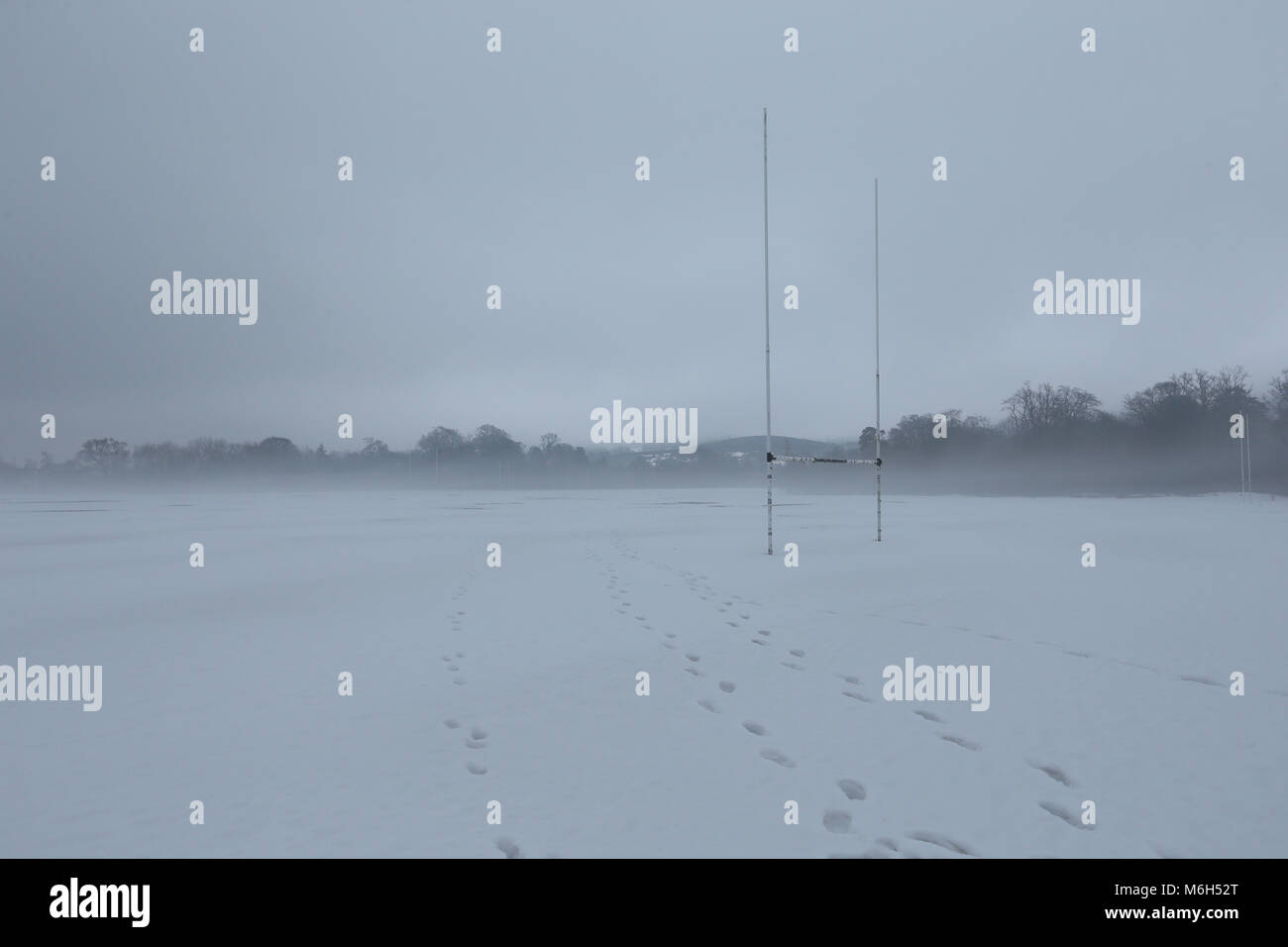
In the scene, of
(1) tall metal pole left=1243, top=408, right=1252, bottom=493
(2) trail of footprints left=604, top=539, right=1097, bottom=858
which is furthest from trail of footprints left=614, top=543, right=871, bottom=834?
(1) tall metal pole left=1243, top=408, right=1252, bottom=493

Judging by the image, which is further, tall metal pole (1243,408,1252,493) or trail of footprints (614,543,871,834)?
tall metal pole (1243,408,1252,493)

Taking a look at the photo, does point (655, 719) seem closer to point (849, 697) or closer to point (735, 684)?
point (735, 684)

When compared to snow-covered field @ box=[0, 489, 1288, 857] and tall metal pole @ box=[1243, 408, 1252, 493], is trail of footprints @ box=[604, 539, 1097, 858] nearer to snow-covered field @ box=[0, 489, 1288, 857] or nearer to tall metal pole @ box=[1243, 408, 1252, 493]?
snow-covered field @ box=[0, 489, 1288, 857]

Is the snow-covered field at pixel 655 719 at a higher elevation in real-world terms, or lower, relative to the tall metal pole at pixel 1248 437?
lower

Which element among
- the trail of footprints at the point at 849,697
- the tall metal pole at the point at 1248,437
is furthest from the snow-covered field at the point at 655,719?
the tall metal pole at the point at 1248,437

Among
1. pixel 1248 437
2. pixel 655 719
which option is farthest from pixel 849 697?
pixel 1248 437

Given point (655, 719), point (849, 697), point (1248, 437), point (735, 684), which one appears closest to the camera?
point (655, 719)

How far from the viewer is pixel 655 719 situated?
5.13m

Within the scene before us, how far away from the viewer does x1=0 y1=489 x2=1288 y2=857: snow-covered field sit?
3.57 meters

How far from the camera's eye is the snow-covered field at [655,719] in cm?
357

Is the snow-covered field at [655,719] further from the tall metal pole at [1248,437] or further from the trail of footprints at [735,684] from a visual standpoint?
the tall metal pole at [1248,437]
